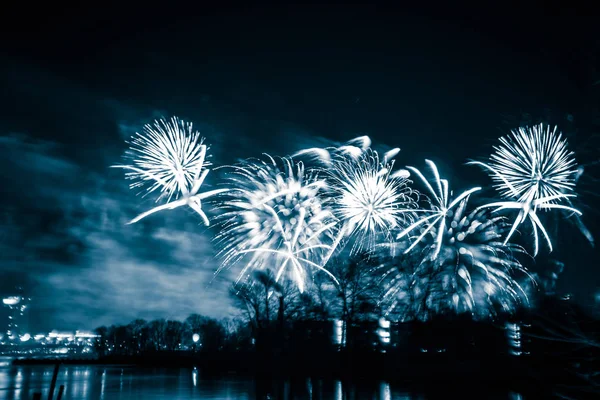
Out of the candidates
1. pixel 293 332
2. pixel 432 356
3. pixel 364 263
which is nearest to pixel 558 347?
pixel 432 356

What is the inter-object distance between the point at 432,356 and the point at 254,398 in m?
23.3

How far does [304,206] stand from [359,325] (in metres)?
33.0

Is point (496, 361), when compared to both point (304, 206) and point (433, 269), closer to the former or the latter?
point (433, 269)

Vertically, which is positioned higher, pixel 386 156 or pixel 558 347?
pixel 386 156

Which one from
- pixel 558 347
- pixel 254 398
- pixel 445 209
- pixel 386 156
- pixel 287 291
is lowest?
pixel 254 398

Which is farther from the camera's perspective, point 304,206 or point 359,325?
point 359,325

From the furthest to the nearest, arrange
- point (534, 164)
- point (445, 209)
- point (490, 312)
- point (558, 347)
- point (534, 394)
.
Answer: point (490, 312) < point (558, 347) < point (534, 394) < point (445, 209) < point (534, 164)

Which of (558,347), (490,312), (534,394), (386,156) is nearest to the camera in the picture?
(386,156)

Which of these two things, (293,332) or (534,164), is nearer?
(534,164)

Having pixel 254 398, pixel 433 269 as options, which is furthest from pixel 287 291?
pixel 254 398

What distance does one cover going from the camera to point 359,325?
58.9m

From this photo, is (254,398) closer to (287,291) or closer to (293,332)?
(293,332)

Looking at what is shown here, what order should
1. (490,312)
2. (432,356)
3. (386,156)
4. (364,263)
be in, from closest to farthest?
(386,156)
(432,356)
(490,312)
(364,263)

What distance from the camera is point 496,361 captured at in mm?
45438
